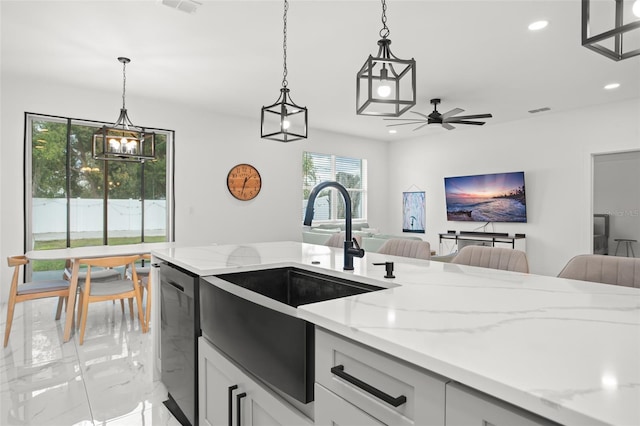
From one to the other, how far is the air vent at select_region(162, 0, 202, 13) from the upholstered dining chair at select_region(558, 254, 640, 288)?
10.1 ft

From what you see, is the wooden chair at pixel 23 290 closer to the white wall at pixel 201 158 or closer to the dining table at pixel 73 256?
the dining table at pixel 73 256

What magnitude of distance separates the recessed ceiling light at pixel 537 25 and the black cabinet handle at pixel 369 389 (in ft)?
11.5

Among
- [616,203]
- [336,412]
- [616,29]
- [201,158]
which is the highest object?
[201,158]

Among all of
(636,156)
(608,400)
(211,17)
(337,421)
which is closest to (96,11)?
(211,17)

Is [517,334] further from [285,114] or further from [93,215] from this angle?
[93,215]

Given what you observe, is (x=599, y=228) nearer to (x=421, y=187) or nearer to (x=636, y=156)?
(x=636, y=156)

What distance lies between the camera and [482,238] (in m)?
6.55

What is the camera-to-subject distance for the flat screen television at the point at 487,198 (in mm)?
6371

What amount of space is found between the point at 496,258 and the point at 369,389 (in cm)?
150

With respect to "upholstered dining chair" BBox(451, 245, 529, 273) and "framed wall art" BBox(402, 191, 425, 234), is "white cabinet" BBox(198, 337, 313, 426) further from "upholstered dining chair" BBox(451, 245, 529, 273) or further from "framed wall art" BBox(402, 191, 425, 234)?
"framed wall art" BBox(402, 191, 425, 234)

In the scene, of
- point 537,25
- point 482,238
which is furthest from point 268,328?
point 482,238

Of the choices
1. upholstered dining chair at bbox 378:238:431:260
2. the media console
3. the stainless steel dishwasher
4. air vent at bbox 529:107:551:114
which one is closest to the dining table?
the stainless steel dishwasher

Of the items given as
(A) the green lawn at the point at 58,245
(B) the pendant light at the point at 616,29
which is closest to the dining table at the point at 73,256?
(A) the green lawn at the point at 58,245

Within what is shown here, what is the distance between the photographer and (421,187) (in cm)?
791
